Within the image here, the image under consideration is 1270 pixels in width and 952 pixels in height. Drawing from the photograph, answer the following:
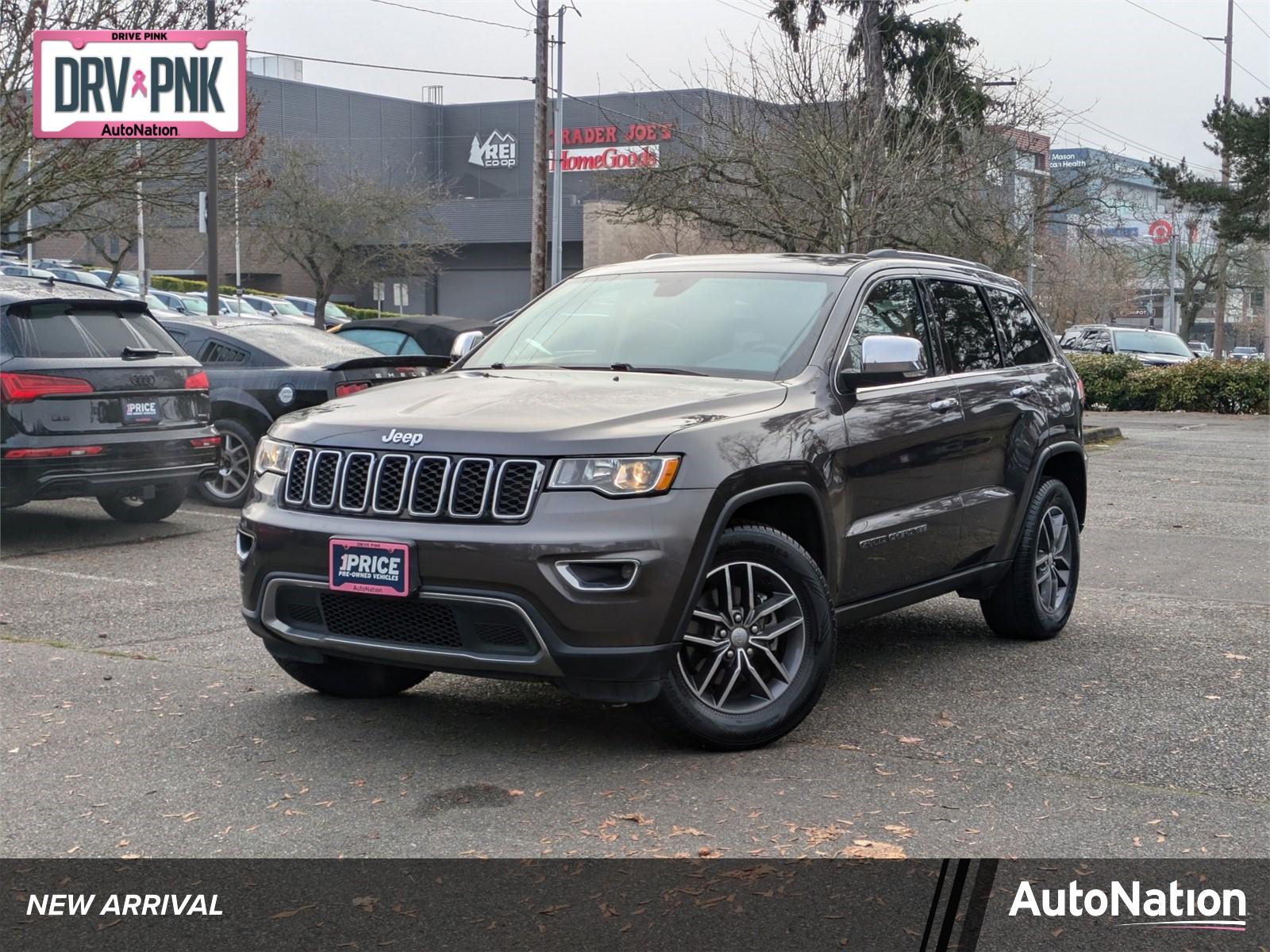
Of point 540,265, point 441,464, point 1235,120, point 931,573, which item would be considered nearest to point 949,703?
point 931,573

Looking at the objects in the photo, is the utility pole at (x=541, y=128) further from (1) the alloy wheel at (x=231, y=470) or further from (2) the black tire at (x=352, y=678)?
(2) the black tire at (x=352, y=678)

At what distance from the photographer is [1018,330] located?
300 inches

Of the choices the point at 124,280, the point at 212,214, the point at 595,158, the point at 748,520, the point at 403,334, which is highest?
the point at 595,158

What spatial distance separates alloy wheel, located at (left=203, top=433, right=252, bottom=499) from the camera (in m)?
12.1

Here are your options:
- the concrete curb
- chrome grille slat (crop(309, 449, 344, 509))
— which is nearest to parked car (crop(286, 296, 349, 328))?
the concrete curb

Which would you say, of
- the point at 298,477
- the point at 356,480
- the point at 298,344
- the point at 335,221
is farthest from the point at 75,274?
the point at 356,480

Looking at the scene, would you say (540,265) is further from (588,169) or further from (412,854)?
(588,169)

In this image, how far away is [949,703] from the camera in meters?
6.05

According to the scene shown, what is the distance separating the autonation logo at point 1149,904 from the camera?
382cm

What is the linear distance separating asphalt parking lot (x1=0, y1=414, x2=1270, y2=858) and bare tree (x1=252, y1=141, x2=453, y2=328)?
4205 centimetres

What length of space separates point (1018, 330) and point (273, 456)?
386cm

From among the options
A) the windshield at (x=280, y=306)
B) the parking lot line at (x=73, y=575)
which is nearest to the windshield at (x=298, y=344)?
the parking lot line at (x=73, y=575)

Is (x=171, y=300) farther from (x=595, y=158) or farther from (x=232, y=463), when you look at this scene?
(x=232, y=463)

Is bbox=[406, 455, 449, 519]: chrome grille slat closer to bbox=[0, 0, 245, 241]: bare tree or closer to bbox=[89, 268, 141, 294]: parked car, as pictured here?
bbox=[0, 0, 245, 241]: bare tree
